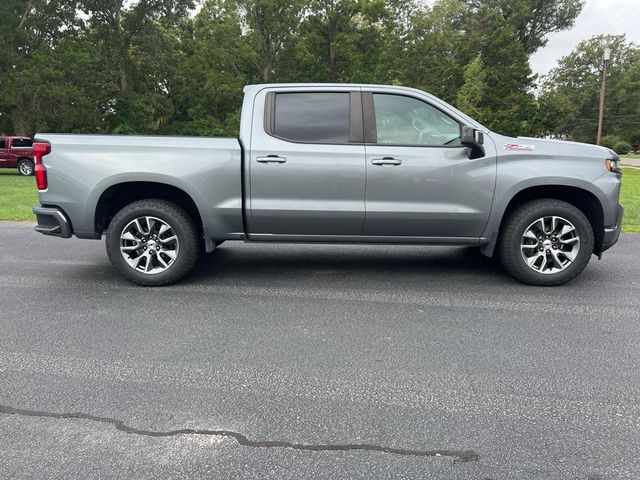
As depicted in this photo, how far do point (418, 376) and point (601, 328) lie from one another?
183cm

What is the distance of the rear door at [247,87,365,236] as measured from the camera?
5.04 meters

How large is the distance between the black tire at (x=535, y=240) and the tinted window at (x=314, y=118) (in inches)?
74.2

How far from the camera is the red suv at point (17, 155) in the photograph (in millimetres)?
22922

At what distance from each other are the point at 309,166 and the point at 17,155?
22.6 metres

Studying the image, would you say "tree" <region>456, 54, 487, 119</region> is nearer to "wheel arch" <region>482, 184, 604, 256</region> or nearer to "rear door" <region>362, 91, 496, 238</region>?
→ "wheel arch" <region>482, 184, 604, 256</region>

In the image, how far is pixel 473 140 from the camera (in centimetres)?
483

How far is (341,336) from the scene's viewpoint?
12.9 feet

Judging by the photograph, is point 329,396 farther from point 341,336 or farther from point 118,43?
point 118,43

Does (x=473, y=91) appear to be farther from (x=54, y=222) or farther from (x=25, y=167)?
(x=54, y=222)

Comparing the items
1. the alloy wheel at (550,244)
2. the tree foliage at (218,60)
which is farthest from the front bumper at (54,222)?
the tree foliage at (218,60)

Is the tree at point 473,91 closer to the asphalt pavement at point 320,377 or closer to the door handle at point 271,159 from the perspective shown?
the asphalt pavement at point 320,377

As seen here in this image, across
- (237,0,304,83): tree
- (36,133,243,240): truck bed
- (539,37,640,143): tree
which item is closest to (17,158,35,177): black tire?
(237,0,304,83): tree

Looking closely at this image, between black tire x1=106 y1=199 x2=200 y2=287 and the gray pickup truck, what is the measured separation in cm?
1

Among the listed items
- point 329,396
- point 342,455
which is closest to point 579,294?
point 329,396
